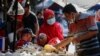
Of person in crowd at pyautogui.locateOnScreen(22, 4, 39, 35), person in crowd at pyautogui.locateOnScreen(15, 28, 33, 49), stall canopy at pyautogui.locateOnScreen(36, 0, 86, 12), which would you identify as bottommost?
person in crowd at pyautogui.locateOnScreen(15, 28, 33, 49)

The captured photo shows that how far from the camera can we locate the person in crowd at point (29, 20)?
154 inches

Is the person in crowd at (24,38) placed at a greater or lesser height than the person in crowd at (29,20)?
lesser

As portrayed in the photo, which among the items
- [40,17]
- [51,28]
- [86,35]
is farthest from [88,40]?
[40,17]

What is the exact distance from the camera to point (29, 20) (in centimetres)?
399

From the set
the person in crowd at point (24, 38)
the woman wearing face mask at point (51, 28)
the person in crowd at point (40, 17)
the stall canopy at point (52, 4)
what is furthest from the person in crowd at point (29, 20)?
the person in crowd at point (24, 38)

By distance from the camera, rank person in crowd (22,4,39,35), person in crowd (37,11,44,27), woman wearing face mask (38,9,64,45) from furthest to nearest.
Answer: person in crowd (37,11,44,27) → person in crowd (22,4,39,35) → woman wearing face mask (38,9,64,45)

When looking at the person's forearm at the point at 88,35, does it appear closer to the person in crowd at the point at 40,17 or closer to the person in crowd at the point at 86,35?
the person in crowd at the point at 86,35

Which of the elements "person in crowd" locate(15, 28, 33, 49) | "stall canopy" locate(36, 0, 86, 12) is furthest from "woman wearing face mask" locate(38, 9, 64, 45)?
"stall canopy" locate(36, 0, 86, 12)

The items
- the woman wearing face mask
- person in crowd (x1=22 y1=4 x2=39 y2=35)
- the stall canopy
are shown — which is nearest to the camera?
the woman wearing face mask

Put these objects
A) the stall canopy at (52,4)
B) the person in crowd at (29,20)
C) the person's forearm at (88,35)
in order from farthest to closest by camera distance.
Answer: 1. the stall canopy at (52,4)
2. the person in crowd at (29,20)
3. the person's forearm at (88,35)

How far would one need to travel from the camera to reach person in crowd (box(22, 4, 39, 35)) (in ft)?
12.9

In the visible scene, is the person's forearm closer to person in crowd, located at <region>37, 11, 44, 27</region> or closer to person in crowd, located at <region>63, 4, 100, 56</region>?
person in crowd, located at <region>63, 4, 100, 56</region>

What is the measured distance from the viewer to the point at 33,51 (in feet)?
8.35

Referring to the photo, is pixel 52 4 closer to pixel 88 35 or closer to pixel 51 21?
pixel 51 21
